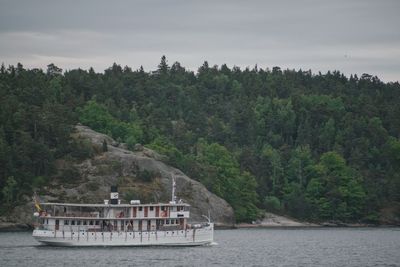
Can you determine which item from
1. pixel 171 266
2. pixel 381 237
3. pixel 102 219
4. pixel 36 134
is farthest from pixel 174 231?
pixel 36 134

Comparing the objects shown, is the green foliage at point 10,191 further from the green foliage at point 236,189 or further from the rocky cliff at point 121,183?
the green foliage at point 236,189

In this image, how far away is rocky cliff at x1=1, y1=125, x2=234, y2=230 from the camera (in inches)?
6289

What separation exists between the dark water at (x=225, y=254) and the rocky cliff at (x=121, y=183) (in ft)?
54.5

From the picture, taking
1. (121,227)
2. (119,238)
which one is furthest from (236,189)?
(119,238)

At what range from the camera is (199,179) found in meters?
187

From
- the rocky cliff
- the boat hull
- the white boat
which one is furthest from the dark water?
the rocky cliff

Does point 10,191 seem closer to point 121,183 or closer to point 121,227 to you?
point 121,183

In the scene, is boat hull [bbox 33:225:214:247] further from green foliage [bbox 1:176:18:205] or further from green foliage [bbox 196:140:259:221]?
green foliage [bbox 196:140:259:221]

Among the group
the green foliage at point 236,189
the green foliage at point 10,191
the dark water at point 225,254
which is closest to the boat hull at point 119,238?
the dark water at point 225,254

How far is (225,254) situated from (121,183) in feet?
184

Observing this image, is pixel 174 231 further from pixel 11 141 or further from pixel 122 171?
pixel 11 141

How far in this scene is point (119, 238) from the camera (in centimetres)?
11844

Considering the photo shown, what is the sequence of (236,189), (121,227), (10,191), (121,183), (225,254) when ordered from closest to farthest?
(225,254) → (121,227) → (10,191) → (121,183) → (236,189)

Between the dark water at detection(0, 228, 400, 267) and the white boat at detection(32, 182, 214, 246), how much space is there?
5.84 ft
